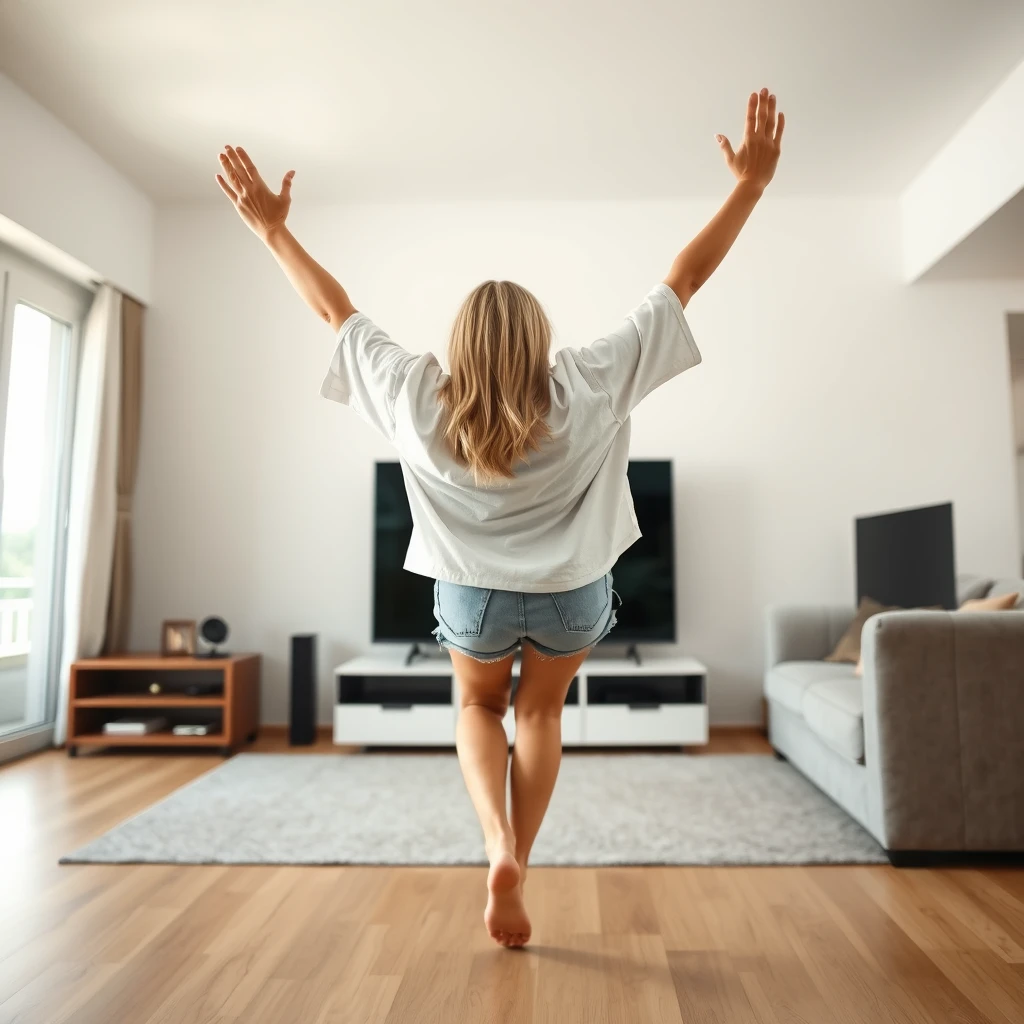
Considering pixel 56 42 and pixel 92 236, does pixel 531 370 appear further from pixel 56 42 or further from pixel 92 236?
pixel 92 236

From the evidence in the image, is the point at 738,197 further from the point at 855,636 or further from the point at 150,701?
the point at 150,701

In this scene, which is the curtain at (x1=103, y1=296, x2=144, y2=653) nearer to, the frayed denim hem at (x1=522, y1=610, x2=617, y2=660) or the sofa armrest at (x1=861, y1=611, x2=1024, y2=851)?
the frayed denim hem at (x1=522, y1=610, x2=617, y2=660)

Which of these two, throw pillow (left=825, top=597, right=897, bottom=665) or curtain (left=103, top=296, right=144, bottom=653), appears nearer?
throw pillow (left=825, top=597, right=897, bottom=665)


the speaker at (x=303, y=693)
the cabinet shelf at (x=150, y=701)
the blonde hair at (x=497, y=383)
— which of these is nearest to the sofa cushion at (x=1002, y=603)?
the blonde hair at (x=497, y=383)

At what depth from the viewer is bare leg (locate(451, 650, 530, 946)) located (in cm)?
151

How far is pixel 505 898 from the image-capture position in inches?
59.6

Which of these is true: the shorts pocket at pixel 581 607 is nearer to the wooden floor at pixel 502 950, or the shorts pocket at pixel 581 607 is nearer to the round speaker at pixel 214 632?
the wooden floor at pixel 502 950

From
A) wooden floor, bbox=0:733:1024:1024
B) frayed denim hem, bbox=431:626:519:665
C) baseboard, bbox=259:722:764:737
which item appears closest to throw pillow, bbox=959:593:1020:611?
wooden floor, bbox=0:733:1024:1024

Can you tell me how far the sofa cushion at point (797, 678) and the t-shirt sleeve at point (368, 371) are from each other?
2187 millimetres

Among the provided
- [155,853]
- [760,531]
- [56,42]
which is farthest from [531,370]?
[760,531]

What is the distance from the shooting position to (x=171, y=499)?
4.61 m

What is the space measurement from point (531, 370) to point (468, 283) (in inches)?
131

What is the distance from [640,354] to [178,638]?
3359 millimetres

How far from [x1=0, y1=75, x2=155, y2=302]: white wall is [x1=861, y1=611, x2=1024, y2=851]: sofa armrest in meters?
3.78
